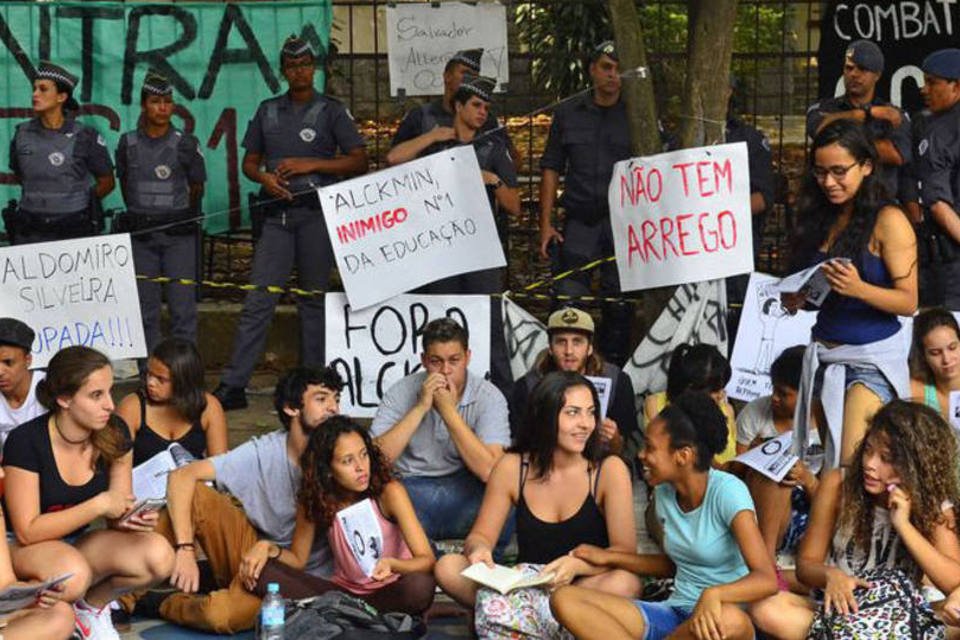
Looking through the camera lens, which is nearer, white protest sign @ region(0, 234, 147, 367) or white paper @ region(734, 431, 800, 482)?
white paper @ region(734, 431, 800, 482)

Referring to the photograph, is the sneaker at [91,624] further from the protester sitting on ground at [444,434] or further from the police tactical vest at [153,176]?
the police tactical vest at [153,176]

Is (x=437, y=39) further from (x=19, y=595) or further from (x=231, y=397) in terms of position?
(x=19, y=595)

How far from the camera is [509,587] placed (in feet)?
26.9

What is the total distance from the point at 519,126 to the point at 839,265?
712cm

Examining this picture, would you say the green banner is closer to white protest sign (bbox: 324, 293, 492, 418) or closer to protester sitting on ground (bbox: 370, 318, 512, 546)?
white protest sign (bbox: 324, 293, 492, 418)

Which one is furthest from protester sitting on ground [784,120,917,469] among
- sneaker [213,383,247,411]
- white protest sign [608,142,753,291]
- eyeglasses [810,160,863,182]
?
sneaker [213,383,247,411]

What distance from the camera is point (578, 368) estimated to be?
10.0 metres

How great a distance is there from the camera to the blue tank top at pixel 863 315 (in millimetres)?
8148

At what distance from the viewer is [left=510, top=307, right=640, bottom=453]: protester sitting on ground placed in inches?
394

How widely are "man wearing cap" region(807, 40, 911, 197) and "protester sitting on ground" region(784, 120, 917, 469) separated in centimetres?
277

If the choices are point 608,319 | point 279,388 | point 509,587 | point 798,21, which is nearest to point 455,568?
point 509,587

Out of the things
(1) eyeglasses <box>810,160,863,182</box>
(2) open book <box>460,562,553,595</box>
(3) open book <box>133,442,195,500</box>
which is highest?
(1) eyeglasses <box>810,160,863,182</box>

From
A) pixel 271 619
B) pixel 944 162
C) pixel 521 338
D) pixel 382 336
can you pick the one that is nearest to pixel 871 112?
pixel 944 162

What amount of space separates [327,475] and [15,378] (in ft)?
5.44
